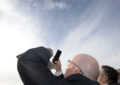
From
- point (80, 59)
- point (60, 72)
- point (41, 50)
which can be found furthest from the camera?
point (80, 59)

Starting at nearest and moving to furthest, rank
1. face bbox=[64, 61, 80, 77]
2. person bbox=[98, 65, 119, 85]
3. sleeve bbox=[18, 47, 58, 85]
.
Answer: sleeve bbox=[18, 47, 58, 85] → face bbox=[64, 61, 80, 77] → person bbox=[98, 65, 119, 85]

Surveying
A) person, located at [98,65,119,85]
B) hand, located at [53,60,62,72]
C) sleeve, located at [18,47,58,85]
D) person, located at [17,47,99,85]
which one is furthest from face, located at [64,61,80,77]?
person, located at [98,65,119,85]

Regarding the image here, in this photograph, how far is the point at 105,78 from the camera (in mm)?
8562

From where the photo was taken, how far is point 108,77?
8539 millimetres

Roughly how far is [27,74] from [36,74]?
0.47 feet

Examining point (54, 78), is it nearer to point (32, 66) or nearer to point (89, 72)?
point (32, 66)

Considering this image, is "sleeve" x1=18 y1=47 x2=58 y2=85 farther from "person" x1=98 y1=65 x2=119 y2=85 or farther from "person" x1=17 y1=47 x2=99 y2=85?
"person" x1=98 y1=65 x2=119 y2=85

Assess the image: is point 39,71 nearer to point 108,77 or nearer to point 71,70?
point 71,70

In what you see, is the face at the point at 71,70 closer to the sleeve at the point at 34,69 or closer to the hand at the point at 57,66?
the hand at the point at 57,66

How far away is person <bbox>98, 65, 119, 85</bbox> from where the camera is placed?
27.6 ft

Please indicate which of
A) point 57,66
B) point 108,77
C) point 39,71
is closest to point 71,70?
point 57,66

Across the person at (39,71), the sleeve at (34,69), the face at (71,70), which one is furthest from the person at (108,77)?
the sleeve at (34,69)

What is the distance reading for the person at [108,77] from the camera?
842 centimetres

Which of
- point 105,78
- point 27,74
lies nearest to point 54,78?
point 27,74
